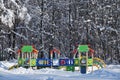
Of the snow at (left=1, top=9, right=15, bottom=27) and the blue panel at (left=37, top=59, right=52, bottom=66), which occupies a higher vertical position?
the snow at (left=1, top=9, right=15, bottom=27)

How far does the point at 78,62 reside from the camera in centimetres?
2728

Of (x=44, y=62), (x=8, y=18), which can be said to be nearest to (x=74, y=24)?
(x=8, y=18)

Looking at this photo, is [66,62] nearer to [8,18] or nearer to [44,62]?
[44,62]

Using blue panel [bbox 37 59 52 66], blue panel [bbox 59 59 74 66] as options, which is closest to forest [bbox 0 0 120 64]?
blue panel [bbox 37 59 52 66]

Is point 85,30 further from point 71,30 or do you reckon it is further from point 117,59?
point 117,59

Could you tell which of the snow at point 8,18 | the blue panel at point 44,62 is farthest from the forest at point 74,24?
the blue panel at point 44,62

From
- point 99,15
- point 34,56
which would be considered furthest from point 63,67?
point 99,15

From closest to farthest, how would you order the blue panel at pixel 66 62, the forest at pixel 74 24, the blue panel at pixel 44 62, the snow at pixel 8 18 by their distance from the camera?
the blue panel at pixel 66 62
the blue panel at pixel 44 62
the snow at pixel 8 18
the forest at pixel 74 24

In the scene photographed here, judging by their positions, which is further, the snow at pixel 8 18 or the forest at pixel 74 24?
the forest at pixel 74 24

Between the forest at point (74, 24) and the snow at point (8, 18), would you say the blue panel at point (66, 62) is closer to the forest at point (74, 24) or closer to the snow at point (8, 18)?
the snow at point (8, 18)

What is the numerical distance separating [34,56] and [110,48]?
20.2m

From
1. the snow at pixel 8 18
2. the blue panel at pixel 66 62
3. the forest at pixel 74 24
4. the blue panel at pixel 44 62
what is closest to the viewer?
the blue panel at pixel 66 62

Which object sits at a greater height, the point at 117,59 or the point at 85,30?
the point at 85,30

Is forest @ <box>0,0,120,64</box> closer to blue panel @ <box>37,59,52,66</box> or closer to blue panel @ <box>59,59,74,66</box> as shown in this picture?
blue panel @ <box>37,59,52,66</box>
